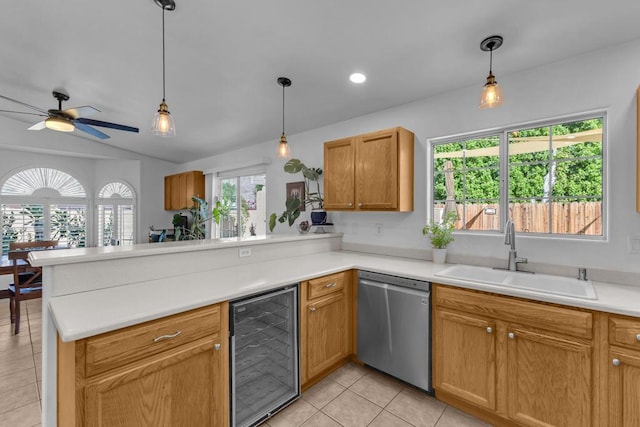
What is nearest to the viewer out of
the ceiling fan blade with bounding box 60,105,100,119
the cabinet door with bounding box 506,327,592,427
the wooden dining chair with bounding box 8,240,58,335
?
the cabinet door with bounding box 506,327,592,427

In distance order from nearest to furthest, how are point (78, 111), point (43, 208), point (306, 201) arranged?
point (78, 111) < point (306, 201) < point (43, 208)

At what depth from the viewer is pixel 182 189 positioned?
5.74 m

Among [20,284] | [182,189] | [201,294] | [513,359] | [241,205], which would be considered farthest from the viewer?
[182,189]

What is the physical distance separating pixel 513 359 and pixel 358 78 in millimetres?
2399

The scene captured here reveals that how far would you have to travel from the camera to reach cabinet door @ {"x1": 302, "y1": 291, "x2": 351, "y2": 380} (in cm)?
204

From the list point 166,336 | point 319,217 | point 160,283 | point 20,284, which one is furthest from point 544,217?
point 20,284

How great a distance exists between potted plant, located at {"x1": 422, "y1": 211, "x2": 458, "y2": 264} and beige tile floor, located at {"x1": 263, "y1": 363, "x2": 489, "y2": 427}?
1110mm

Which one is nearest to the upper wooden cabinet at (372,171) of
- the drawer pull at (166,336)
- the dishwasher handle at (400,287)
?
the dishwasher handle at (400,287)

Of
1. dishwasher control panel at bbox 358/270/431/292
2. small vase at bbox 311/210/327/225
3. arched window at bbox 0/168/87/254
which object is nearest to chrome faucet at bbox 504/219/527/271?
dishwasher control panel at bbox 358/270/431/292

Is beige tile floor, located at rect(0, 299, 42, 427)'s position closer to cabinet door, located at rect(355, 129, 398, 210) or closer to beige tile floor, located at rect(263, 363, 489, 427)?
beige tile floor, located at rect(263, 363, 489, 427)

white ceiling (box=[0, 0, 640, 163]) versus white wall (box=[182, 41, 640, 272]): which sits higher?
white ceiling (box=[0, 0, 640, 163])

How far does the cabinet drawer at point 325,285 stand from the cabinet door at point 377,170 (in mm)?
803

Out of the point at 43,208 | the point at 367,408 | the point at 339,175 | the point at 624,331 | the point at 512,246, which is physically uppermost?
the point at 339,175

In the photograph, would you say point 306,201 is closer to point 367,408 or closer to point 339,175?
point 339,175
